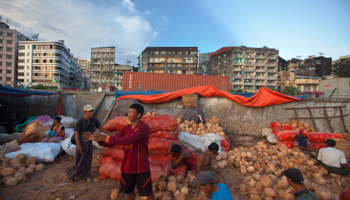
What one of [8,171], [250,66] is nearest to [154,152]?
[8,171]

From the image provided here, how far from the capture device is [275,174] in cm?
412

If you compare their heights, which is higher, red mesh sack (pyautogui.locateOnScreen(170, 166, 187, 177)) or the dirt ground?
red mesh sack (pyautogui.locateOnScreen(170, 166, 187, 177))

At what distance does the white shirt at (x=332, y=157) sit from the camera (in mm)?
4129

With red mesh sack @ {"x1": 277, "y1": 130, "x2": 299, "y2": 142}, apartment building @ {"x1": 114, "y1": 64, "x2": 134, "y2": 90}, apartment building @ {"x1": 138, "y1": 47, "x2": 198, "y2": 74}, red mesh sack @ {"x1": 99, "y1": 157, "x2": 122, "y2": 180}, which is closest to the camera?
red mesh sack @ {"x1": 99, "y1": 157, "x2": 122, "y2": 180}

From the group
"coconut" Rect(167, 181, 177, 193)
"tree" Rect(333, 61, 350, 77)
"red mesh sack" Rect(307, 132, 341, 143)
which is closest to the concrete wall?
"red mesh sack" Rect(307, 132, 341, 143)

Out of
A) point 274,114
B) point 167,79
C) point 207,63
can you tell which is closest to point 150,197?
point 274,114

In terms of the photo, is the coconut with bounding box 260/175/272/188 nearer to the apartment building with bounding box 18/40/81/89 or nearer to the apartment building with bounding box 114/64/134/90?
the apartment building with bounding box 114/64/134/90

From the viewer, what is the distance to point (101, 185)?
340 centimetres

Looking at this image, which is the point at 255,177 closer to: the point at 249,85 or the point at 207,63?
the point at 249,85

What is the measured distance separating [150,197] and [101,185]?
1.58 m

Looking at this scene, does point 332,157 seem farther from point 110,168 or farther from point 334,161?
point 110,168

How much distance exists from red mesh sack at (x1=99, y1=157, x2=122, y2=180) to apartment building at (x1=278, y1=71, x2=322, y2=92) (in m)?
53.0

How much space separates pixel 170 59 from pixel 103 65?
81.8ft

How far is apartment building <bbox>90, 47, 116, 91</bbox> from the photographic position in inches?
2410
